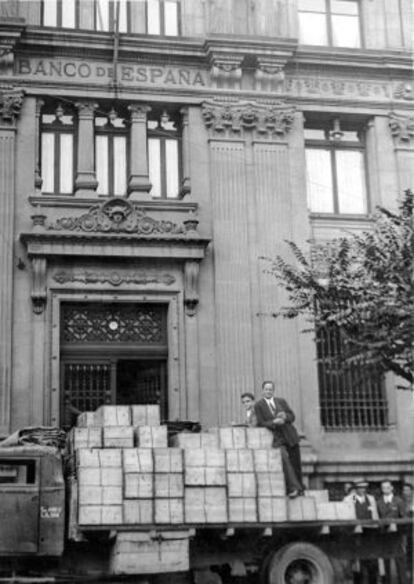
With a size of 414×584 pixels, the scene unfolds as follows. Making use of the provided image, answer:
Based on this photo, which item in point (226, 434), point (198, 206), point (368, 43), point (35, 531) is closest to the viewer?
point (35, 531)

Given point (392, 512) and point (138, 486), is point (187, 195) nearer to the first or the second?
point (392, 512)

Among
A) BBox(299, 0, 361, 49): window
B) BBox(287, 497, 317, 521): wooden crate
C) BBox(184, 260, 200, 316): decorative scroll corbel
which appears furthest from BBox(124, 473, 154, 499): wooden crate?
BBox(299, 0, 361, 49): window

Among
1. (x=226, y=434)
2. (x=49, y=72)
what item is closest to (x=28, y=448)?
(x=226, y=434)

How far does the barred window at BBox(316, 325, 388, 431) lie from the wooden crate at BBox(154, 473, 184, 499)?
8688mm

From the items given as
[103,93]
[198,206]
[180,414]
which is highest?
[103,93]

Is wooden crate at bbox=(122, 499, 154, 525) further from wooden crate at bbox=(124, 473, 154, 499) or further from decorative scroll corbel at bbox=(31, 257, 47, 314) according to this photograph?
decorative scroll corbel at bbox=(31, 257, 47, 314)

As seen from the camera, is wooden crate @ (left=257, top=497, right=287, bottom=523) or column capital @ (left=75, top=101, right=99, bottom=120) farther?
column capital @ (left=75, top=101, right=99, bottom=120)

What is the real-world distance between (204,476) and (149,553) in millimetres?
1437

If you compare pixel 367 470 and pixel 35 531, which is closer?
pixel 35 531

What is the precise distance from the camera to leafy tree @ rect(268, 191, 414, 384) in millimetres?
16438

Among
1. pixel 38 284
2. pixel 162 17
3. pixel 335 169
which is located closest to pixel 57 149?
pixel 38 284

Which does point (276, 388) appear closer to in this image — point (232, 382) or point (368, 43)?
point (232, 382)

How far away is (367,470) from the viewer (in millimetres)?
21812

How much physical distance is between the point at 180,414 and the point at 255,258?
4167mm
